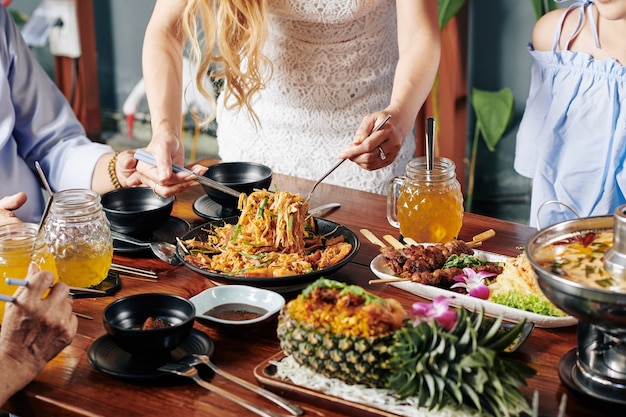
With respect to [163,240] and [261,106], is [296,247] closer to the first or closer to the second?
[163,240]

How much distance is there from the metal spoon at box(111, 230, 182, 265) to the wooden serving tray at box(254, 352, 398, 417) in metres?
0.60

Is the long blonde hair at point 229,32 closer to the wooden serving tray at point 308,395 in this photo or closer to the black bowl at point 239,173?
the black bowl at point 239,173

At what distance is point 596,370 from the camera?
1417 millimetres

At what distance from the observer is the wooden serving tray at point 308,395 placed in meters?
1.36

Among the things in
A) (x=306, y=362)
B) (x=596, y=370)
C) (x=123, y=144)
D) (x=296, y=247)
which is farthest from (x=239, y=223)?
(x=123, y=144)

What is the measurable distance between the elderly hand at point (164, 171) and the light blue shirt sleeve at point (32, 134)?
0.36m

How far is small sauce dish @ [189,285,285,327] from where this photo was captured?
1684 millimetres

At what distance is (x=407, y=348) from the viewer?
1333 mm

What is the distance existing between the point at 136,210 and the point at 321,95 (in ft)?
3.07

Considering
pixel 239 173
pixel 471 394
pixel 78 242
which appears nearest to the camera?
pixel 471 394

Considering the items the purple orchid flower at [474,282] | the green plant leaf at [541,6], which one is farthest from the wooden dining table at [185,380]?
the green plant leaf at [541,6]

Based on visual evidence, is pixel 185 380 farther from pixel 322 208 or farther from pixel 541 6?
pixel 541 6

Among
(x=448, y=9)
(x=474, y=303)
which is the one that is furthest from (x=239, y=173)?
(x=448, y=9)

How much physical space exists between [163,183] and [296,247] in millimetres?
422
